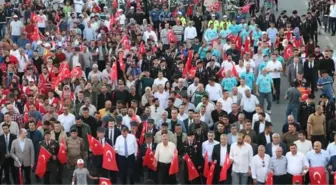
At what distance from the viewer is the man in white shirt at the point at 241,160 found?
1848 centimetres

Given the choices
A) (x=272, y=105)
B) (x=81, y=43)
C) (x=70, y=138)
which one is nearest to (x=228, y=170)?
(x=70, y=138)

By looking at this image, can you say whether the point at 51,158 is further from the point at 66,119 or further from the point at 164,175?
the point at 164,175

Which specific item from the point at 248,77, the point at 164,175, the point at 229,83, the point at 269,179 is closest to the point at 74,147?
the point at 164,175

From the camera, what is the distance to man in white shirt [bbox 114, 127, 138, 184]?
1938cm

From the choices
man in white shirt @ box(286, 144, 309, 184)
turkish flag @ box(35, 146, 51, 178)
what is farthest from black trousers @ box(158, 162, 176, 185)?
man in white shirt @ box(286, 144, 309, 184)

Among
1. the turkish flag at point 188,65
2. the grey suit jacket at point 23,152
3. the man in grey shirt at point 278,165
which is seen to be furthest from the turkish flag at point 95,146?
the turkish flag at point 188,65

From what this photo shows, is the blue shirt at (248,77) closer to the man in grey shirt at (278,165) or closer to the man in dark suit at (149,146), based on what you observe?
the man in dark suit at (149,146)

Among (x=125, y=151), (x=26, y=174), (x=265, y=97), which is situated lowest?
(x=26, y=174)

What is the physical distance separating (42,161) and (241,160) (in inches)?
177

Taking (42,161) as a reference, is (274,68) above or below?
above

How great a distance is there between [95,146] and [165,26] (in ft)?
37.3

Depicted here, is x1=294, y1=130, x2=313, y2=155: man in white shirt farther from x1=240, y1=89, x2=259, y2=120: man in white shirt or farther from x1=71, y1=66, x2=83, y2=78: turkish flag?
x1=71, y1=66, x2=83, y2=78: turkish flag

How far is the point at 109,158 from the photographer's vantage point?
1956cm

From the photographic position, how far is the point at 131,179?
20.0 meters
